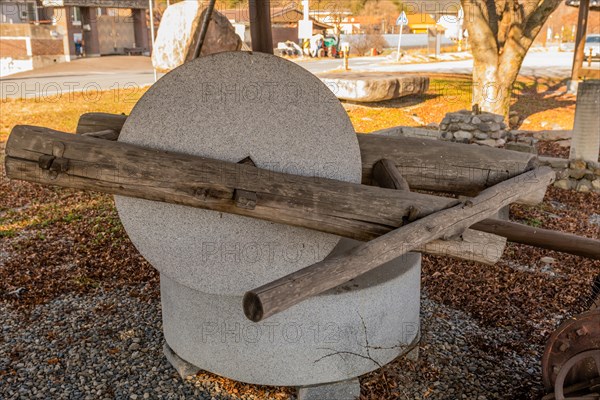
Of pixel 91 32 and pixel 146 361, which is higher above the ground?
pixel 91 32

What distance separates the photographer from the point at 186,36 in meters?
19.4

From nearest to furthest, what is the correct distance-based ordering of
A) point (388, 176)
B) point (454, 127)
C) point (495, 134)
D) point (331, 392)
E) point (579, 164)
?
point (331, 392), point (388, 176), point (579, 164), point (495, 134), point (454, 127)

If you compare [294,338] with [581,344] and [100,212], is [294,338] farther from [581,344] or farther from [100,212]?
[100,212]

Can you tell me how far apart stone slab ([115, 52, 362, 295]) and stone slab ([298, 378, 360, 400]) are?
0.77m

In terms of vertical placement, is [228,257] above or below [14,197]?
above

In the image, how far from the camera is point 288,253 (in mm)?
3668

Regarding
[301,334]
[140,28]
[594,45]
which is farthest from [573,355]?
[140,28]

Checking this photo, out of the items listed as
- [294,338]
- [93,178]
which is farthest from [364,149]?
[93,178]

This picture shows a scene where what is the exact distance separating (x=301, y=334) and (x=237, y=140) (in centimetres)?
127

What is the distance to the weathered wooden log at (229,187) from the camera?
3402 millimetres

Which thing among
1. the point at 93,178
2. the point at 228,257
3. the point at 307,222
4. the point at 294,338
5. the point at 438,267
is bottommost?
the point at 438,267

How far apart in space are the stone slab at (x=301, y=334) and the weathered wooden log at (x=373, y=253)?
0.68m

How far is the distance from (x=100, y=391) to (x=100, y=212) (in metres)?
4.53

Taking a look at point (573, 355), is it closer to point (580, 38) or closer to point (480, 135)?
point (480, 135)
